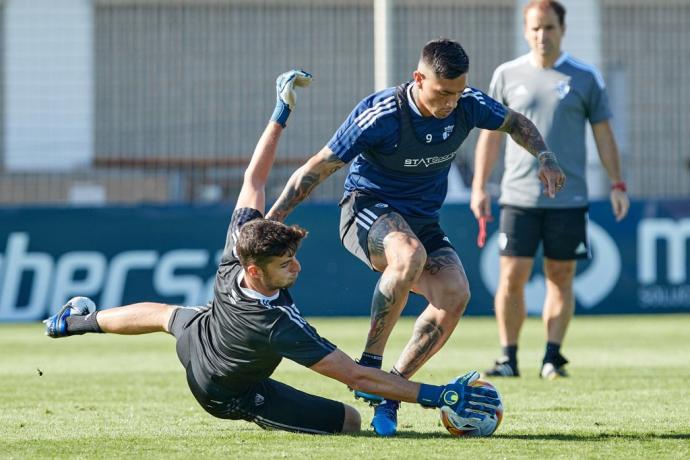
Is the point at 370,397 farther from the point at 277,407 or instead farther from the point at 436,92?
the point at 436,92

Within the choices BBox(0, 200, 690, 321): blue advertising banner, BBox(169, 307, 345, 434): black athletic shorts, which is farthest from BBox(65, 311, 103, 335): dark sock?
BBox(0, 200, 690, 321): blue advertising banner

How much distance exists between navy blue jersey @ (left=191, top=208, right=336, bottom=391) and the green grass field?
325 mm

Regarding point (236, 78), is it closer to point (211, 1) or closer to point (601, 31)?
point (211, 1)

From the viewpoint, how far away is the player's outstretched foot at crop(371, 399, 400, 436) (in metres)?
6.27

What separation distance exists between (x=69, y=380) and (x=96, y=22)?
1174 cm

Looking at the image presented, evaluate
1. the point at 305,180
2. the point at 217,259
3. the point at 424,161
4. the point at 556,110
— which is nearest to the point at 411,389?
the point at 305,180

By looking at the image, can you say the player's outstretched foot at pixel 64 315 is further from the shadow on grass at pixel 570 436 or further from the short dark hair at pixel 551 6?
the short dark hair at pixel 551 6

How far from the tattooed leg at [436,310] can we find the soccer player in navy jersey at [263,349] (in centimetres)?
61

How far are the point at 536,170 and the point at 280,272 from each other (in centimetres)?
384

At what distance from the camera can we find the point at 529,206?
A: 9344 millimetres

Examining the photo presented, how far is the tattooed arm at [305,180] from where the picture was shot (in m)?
6.50

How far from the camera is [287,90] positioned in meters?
6.95

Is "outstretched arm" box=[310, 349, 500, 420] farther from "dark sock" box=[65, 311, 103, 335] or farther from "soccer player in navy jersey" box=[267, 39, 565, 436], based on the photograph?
"dark sock" box=[65, 311, 103, 335]

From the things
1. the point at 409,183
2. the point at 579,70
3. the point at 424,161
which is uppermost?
the point at 579,70
